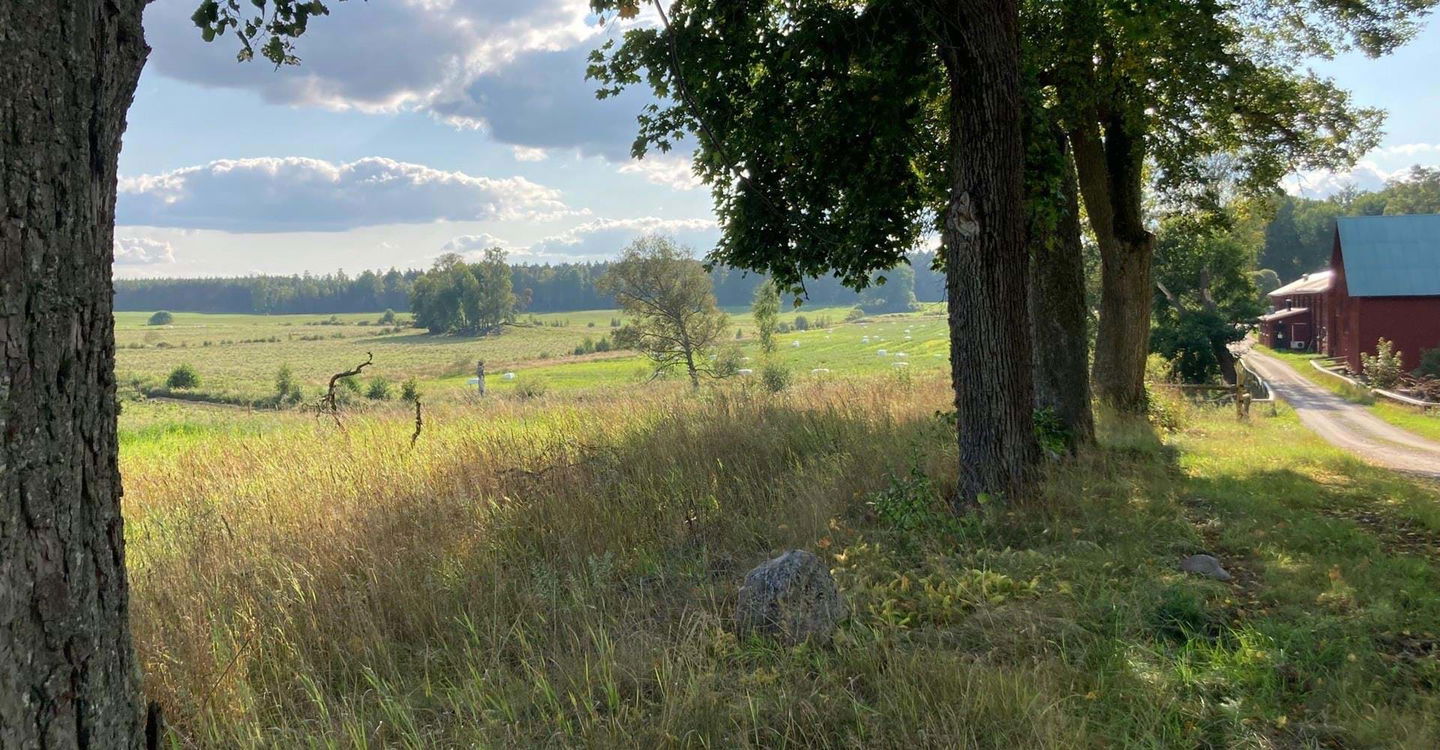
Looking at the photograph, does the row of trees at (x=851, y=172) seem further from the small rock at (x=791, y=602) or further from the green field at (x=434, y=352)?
the green field at (x=434, y=352)

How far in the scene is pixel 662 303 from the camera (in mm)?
41719

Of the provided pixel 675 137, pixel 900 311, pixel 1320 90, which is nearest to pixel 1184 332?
pixel 1320 90

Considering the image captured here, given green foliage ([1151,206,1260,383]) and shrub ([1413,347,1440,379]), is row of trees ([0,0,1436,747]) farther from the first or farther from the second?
shrub ([1413,347,1440,379])

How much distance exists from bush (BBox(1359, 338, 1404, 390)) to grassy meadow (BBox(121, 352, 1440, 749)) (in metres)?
33.3

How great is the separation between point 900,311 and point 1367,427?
12311 cm

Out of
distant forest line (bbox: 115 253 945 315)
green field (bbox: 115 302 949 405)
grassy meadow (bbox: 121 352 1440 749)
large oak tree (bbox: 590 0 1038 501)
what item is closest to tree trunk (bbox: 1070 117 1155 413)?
large oak tree (bbox: 590 0 1038 501)

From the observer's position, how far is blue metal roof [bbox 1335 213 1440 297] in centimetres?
3806

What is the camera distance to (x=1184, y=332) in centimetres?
3559

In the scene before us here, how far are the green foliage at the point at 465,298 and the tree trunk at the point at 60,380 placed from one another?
117 meters

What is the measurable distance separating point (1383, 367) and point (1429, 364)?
2600 millimetres

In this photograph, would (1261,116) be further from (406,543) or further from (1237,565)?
(406,543)

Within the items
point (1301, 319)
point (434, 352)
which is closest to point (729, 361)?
point (1301, 319)

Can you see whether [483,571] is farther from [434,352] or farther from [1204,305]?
[434,352]

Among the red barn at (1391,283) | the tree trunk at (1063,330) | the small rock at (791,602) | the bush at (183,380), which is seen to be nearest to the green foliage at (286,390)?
the bush at (183,380)
